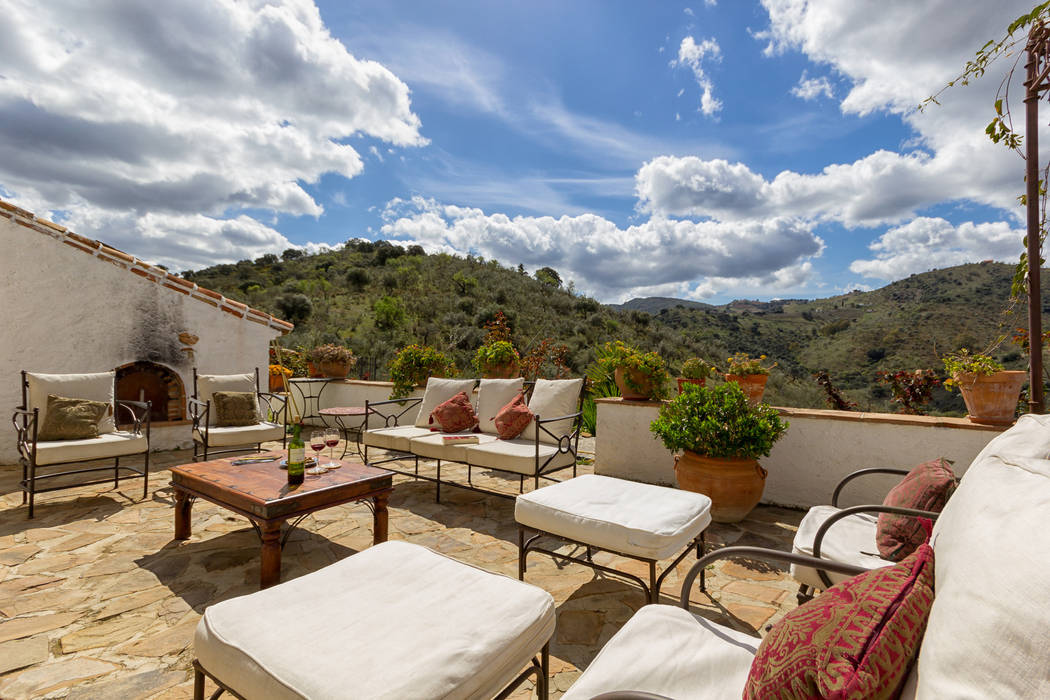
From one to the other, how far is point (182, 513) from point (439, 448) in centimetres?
173

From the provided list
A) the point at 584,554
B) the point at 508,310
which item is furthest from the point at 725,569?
the point at 508,310

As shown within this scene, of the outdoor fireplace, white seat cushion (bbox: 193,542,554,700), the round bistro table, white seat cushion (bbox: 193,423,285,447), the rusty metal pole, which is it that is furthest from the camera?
the round bistro table

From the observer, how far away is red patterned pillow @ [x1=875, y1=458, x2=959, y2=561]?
5.32 feet

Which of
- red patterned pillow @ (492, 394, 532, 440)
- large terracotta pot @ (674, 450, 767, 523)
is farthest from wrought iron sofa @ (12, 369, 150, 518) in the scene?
large terracotta pot @ (674, 450, 767, 523)

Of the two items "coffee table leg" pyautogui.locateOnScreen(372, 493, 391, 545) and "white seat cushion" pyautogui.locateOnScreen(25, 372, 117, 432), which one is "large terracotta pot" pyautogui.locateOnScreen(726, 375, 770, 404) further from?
"white seat cushion" pyautogui.locateOnScreen(25, 372, 117, 432)

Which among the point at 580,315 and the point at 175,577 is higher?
the point at 580,315

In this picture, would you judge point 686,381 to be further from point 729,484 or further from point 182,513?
point 182,513

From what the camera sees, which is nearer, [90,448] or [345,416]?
[90,448]

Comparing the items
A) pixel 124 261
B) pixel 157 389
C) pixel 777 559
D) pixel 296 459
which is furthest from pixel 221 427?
pixel 777 559

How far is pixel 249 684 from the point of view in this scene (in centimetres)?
112

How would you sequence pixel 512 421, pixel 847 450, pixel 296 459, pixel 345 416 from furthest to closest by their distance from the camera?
pixel 345 416 → pixel 512 421 → pixel 847 450 → pixel 296 459

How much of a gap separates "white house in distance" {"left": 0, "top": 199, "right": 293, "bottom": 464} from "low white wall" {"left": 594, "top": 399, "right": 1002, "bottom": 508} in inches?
209

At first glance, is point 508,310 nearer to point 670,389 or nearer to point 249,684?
point 670,389

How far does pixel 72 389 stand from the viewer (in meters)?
3.87
